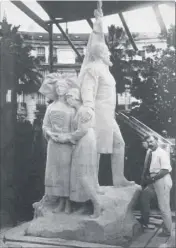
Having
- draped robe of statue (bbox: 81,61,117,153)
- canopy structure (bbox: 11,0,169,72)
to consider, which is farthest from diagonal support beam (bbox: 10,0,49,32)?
draped robe of statue (bbox: 81,61,117,153)

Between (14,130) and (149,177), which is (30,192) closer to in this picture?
(14,130)

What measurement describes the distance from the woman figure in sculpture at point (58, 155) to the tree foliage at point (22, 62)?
3351mm

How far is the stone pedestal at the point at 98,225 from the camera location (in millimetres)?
4457

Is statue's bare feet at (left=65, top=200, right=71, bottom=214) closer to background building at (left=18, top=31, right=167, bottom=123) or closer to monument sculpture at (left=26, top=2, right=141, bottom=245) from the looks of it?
monument sculpture at (left=26, top=2, right=141, bottom=245)

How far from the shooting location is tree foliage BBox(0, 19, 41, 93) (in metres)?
8.08

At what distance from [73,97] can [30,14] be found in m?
3.26

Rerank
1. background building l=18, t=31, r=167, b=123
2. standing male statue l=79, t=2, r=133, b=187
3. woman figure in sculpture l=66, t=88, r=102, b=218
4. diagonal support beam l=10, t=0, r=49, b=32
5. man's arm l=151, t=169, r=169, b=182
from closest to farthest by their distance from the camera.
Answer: woman figure in sculpture l=66, t=88, r=102, b=218, man's arm l=151, t=169, r=169, b=182, standing male statue l=79, t=2, r=133, b=187, diagonal support beam l=10, t=0, r=49, b=32, background building l=18, t=31, r=167, b=123

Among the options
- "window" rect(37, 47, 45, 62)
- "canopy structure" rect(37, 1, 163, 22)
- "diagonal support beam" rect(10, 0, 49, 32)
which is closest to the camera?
"canopy structure" rect(37, 1, 163, 22)

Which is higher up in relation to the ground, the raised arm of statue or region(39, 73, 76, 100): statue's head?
region(39, 73, 76, 100): statue's head

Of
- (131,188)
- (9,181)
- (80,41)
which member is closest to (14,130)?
(9,181)

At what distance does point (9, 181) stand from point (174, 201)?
3510 mm

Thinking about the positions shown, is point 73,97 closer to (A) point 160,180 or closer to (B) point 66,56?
(A) point 160,180

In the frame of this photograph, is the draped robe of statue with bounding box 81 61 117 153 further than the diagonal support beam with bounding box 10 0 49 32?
No

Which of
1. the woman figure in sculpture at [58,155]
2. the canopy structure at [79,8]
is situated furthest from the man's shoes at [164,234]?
the canopy structure at [79,8]
